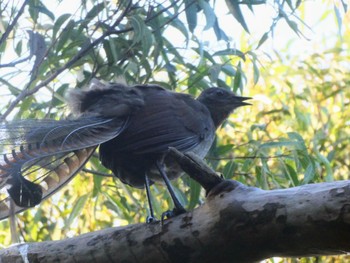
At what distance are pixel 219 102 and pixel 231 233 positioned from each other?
187 cm

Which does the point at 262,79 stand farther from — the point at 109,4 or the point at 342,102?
the point at 109,4

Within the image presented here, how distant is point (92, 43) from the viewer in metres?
4.17

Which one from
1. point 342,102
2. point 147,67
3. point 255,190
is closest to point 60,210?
point 147,67

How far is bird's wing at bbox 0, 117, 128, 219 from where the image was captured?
2984mm

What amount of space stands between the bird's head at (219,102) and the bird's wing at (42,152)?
0.89m

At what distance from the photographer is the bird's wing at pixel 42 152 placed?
2.98 metres

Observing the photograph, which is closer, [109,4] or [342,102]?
[109,4]

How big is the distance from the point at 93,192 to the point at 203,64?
1.04 m

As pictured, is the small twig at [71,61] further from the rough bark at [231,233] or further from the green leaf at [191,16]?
the rough bark at [231,233]

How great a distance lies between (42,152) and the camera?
10.3 feet

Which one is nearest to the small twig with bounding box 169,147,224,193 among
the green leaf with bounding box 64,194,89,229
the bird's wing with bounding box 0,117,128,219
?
the bird's wing with bounding box 0,117,128,219

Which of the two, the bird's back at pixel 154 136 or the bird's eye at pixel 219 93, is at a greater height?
the bird's eye at pixel 219 93

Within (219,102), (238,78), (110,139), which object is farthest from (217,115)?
(110,139)

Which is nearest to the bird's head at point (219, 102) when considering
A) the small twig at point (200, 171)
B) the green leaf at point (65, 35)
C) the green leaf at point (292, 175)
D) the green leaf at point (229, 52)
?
the green leaf at point (229, 52)
